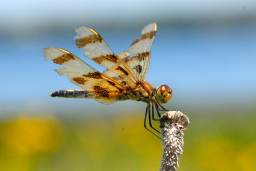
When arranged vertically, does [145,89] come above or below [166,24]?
below

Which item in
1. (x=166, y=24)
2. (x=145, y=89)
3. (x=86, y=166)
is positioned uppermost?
(x=166, y=24)

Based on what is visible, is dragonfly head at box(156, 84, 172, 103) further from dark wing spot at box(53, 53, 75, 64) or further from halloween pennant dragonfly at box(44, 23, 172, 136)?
dark wing spot at box(53, 53, 75, 64)

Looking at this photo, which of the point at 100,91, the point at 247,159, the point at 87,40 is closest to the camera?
the point at 100,91

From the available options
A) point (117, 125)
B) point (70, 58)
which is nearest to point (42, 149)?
point (117, 125)

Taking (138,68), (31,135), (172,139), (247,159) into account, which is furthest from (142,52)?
(31,135)

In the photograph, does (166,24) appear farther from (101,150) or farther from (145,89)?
(145,89)

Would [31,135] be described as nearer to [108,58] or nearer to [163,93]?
[108,58]

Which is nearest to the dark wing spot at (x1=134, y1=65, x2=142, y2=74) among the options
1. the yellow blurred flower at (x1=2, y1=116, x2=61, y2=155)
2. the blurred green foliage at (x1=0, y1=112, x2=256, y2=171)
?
the blurred green foliage at (x1=0, y1=112, x2=256, y2=171)
